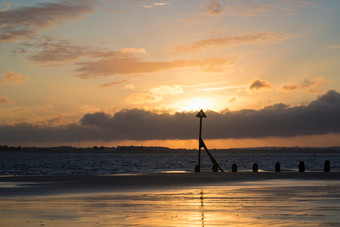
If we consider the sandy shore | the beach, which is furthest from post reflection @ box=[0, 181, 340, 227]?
the sandy shore

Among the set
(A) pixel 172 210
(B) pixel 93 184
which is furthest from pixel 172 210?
(B) pixel 93 184

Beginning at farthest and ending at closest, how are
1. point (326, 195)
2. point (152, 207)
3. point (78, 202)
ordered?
1. point (326, 195)
2. point (78, 202)
3. point (152, 207)

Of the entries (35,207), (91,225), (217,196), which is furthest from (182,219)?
(217,196)

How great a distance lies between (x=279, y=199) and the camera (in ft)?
75.0

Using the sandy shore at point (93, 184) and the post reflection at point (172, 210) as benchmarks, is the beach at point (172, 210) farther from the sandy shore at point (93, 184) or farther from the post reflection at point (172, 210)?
the sandy shore at point (93, 184)

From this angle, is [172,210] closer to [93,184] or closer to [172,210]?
[172,210]

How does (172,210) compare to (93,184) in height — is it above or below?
below

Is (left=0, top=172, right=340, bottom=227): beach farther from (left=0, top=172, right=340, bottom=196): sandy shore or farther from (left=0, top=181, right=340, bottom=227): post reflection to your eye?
(left=0, top=172, right=340, bottom=196): sandy shore

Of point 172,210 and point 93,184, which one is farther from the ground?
point 93,184

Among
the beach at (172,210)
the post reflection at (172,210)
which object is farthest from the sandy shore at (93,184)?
the post reflection at (172,210)

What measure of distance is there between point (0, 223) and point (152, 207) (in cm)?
636

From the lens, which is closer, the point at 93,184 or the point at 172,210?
the point at 172,210

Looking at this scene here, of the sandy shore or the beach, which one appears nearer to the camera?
the beach

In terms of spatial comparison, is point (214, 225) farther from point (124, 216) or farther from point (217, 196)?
point (217, 196)
